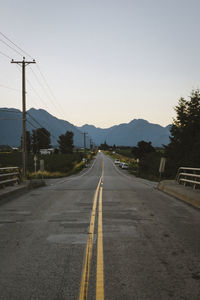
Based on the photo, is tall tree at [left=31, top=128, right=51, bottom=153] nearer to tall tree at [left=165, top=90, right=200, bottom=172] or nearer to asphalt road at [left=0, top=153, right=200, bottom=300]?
tall tree at [left=165, top=90, right=200, bottom=172]

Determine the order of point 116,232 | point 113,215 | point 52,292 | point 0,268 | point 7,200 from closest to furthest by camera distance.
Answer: point 52,292 < point 0,268 < point 116,232 < point 113,215 < point 7,200

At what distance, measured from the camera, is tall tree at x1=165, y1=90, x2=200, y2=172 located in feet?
205

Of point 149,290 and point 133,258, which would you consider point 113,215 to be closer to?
point 133,258

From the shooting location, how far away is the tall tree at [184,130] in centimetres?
6256

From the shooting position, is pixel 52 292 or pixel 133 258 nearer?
pixel 52 292

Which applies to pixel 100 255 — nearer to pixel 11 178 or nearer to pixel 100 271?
pixel 100 271

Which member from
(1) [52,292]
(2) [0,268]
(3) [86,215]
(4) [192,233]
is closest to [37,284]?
(1) [52,292]

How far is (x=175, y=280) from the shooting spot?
161 inches

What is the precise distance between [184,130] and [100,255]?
201 ft

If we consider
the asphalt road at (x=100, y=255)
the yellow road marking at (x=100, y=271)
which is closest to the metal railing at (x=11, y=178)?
the asphalt road at (x=100, y=255)

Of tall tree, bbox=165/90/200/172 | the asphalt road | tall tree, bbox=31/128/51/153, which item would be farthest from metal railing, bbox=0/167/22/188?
tall tree, bbox=31/128/51/153

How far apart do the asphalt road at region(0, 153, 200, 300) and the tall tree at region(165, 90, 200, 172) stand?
54291 millimetres

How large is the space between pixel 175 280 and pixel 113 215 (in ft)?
15.4

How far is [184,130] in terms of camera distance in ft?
208
